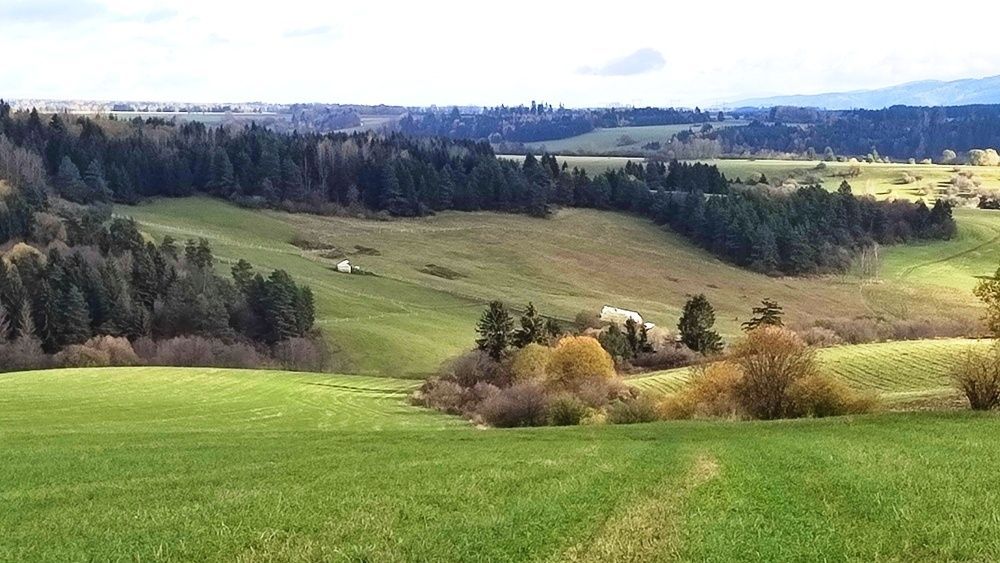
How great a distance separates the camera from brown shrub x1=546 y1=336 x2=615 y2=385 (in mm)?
58594

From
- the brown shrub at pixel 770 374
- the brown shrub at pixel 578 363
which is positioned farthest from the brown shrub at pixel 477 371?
the brown shrub at pixel 770 374

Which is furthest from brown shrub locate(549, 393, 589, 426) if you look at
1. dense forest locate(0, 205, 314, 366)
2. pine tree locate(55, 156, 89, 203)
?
pine tree locate(55, 156, 89, 203)

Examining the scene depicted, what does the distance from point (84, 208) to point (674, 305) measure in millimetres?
92764

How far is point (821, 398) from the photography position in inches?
1638

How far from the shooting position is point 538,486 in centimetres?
1903

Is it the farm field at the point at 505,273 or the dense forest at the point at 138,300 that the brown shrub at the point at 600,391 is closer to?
the farm field at the point at 505,273

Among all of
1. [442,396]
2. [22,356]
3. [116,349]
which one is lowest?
Result: [22,356]

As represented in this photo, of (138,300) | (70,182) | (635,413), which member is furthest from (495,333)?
(70,182)

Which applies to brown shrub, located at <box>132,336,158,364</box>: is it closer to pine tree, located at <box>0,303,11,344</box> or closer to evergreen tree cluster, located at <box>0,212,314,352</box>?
evergreen tree cluster, located at <box>0,212,314,352</box>

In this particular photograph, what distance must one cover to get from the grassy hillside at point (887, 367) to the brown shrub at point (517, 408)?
41.9ft

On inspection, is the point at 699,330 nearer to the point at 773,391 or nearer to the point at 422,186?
the point at 773,391

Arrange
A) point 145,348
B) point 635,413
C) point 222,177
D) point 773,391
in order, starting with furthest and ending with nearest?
1. point 222,177
2. point 145,348
3. point 635,413
4. point 773,391

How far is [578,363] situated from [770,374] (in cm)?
1887

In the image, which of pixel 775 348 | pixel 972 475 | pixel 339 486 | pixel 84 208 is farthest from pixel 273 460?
pixel 84 208
